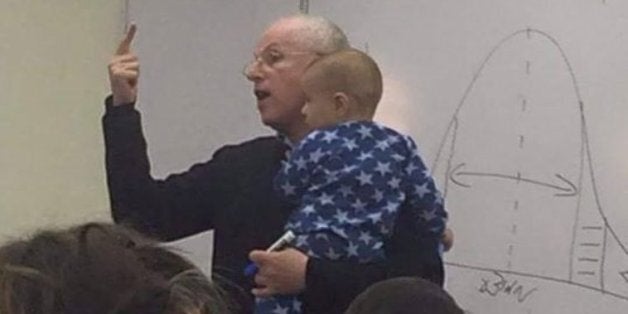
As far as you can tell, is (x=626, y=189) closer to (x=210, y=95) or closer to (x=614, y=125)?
(x=614, y=125)

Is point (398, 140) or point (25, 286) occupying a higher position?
point (25, 286)

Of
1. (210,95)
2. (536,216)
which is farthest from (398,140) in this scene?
(210,95)

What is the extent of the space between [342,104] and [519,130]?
498mm

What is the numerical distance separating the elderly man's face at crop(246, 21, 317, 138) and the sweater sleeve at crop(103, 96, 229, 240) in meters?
0.18

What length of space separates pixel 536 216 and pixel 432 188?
0.37 meters

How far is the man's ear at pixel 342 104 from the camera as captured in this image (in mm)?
2246

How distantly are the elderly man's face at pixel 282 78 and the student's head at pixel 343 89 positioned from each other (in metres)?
0.13

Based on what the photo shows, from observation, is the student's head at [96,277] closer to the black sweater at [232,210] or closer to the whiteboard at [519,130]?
the black sweater at [232,210]

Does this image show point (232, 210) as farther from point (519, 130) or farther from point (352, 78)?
point (519, 130)

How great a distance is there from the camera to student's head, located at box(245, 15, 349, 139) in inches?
95.0

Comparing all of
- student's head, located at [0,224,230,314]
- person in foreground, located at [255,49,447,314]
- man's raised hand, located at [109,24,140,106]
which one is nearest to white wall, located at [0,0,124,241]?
man's raised hand, located at [109,24,140,106]

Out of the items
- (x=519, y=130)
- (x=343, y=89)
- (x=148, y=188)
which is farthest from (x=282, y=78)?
(x=519, y=130)

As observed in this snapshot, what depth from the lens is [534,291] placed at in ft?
8.37

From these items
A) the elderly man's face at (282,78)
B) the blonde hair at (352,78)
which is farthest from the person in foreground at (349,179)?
the elderly man's face at (282,78)
